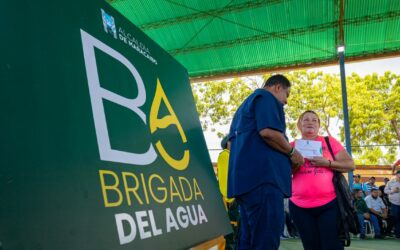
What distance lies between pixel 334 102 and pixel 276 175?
20.0m

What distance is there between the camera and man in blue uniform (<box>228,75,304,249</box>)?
76.1 inches

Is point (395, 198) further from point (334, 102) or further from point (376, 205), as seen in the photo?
point (334, 102)

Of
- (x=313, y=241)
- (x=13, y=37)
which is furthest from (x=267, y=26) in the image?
(x=13, y=37)

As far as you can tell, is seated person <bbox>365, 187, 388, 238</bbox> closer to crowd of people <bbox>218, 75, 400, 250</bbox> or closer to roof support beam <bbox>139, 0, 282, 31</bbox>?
roof support beam <bbox>139, 0, 282, 31</bbox>

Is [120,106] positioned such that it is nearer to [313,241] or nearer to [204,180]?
[204,180]

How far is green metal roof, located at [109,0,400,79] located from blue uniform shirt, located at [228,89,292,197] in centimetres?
749

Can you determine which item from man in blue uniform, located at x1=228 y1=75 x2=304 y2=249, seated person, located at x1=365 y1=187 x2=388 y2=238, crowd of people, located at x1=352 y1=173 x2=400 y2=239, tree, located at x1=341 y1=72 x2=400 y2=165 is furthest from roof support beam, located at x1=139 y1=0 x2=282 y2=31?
→ tree, located at x1=341 y1=72 x2=400 y2=165

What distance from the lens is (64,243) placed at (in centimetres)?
86

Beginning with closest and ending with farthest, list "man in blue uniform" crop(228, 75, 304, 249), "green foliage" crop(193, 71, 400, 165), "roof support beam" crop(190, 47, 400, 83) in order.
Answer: "man in blue uniform" crop(228, 75, 304, 249), "roof support beam" crop(190, 47, 400, 83), "green foliage" crop(193, 71, 400, 165)

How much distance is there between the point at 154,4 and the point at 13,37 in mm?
8903

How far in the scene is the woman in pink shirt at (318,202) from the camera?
2416 mm

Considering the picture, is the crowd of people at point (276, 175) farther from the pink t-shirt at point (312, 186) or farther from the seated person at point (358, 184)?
the seated person at point (358, 184)

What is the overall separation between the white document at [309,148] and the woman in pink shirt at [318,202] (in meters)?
0.05

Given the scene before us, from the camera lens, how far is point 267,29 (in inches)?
381
